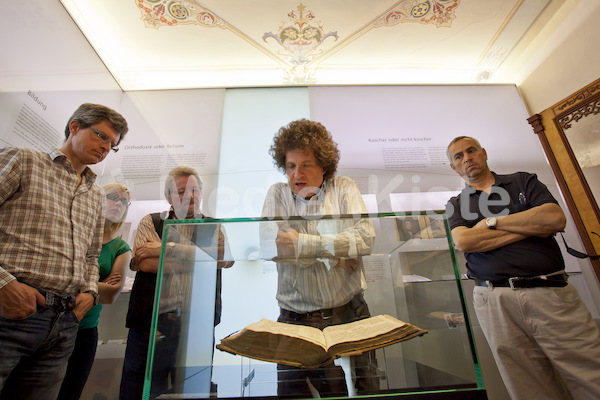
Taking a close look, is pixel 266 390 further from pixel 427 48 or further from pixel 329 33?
pixel 427 48

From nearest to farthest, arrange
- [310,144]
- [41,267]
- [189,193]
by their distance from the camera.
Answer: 1. [41,267]
2. [310,144]
3. [189,193]

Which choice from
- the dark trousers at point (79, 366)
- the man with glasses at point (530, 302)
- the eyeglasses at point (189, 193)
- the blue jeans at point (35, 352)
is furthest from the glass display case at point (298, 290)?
the eyeglasses at point (189, 193)

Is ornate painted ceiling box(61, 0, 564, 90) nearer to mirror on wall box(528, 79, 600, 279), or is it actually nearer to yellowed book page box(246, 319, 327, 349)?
mirror on wall box(528, 79, 600, 279)

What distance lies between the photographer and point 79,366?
1481 millimetres

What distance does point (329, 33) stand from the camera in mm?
3133

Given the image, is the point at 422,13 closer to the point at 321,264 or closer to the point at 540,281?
the point at 540,281

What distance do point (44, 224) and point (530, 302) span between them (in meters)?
2.26

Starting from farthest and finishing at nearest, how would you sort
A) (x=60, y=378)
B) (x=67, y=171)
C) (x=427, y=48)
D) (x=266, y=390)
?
(x=427, y=48), (x=67, y=171), (x=60, y=378), (x=266, y=390)

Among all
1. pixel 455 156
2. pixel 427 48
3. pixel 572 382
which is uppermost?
pixel 427 48

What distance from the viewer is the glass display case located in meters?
0.61

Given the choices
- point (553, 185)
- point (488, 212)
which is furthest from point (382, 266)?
point (553, 185)

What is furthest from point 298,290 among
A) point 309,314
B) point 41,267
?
point 41,267

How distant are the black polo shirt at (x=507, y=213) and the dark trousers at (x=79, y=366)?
2.10 meters

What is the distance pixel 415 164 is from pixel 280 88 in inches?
70.0
